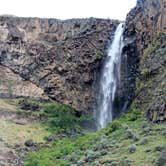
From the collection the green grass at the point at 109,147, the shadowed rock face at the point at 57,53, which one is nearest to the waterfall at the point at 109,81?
the shadowed rock face at the point at 57,53

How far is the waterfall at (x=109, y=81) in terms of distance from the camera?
59469 mm

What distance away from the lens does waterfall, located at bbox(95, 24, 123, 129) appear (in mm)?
59469

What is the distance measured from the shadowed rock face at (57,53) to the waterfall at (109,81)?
984 millimetres

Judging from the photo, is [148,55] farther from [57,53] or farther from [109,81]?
[57,53]

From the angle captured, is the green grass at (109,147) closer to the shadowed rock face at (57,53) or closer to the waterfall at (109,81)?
the waterfall at (109,81)

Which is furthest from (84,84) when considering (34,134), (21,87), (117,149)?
(117,149)

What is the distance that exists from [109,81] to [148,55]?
27.6ft

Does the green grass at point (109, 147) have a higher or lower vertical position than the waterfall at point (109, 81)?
lower

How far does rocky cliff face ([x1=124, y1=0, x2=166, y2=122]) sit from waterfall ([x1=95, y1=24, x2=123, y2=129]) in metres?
1.82

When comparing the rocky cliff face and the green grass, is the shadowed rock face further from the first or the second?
the green grass

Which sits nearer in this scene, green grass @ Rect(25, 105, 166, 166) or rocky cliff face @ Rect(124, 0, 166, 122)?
green grass @ Rect(25, 105, 166, 166)

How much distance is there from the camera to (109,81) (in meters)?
61.2

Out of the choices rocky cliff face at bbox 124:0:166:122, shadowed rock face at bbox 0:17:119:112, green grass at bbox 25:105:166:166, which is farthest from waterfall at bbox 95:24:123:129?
green grass at bbox 25:105:166:166

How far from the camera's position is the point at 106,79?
203 ft
